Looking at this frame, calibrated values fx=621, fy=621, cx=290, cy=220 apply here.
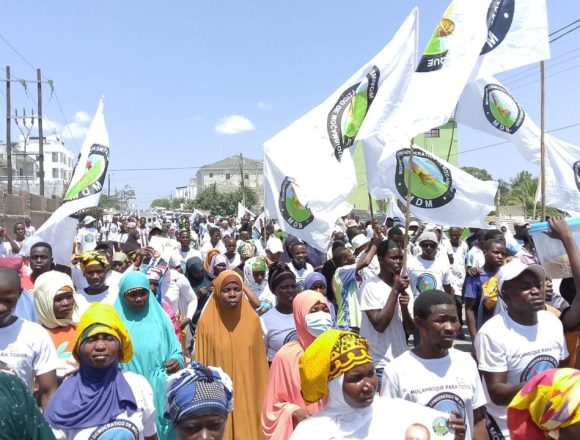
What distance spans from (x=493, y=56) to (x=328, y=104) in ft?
5.98

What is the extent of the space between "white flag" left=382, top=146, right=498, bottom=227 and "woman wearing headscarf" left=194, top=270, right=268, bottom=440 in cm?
268

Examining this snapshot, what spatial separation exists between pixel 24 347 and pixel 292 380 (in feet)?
4.79

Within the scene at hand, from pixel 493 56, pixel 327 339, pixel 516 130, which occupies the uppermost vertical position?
pixel 493 56

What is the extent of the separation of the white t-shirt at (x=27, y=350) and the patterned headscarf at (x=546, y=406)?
8.15ft

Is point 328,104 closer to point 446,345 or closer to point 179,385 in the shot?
point 446,345

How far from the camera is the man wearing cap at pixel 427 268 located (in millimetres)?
6586

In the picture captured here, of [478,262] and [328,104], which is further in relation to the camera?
[478,262]

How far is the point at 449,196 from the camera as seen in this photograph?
656cm

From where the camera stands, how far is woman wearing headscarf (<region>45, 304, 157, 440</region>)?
114 inches

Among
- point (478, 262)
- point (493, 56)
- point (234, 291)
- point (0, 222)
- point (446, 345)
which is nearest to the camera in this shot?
point (446, 345)

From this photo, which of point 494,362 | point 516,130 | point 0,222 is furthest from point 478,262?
point 0,222

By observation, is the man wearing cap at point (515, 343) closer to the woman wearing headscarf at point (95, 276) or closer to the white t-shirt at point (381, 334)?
the white t-shirt at point (381, 334)

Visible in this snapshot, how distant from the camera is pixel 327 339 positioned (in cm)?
247

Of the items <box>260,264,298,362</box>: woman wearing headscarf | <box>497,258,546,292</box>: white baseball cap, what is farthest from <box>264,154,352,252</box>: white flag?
<box>497,258,546,292</box>: white baseball cap
